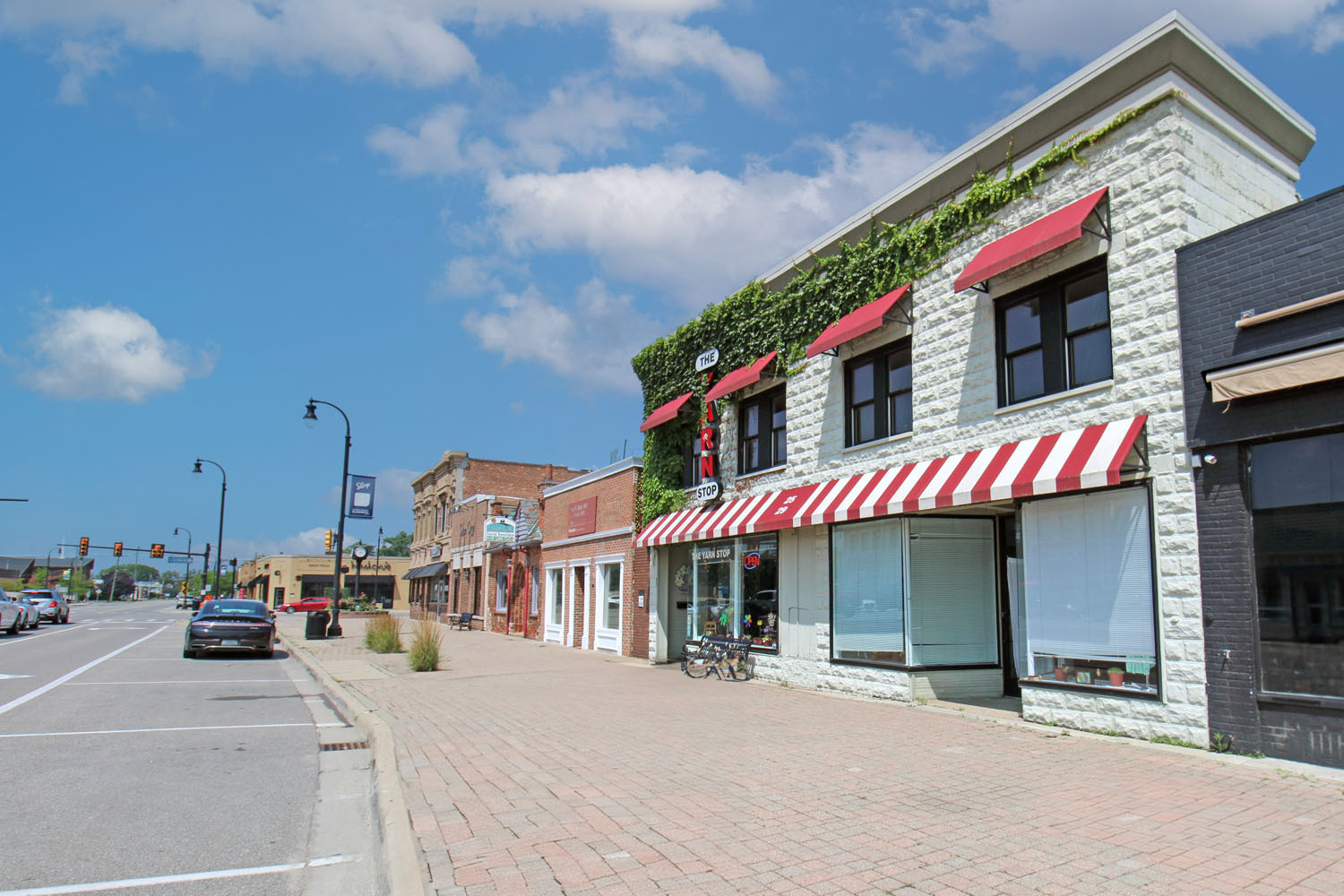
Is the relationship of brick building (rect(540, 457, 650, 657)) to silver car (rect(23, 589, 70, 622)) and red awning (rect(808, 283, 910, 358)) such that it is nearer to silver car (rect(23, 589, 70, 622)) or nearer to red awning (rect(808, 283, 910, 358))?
red awning (rect(808, 283, 910, 358))

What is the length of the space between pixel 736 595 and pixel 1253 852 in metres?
12.0

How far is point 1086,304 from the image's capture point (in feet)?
33.7

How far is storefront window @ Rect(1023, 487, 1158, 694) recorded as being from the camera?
902 centimetres

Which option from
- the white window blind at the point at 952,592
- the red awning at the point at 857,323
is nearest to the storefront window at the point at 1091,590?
the white window blind at the point at 952,592

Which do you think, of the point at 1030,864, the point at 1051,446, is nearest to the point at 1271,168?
the point at 1051,446

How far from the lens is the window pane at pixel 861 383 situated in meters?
13.9

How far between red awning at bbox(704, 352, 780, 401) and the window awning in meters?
29.7

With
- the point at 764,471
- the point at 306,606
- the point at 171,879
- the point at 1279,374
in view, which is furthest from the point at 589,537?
the point at 306,606

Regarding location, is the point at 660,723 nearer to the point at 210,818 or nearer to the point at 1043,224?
the point at 210,818

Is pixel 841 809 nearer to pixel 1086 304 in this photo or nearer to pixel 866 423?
pixel 1086 304

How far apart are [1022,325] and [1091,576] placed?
3409 mm

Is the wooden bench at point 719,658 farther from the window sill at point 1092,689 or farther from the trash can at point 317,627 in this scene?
the trash can at point 317,627

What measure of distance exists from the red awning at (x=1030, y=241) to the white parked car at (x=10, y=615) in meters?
30.1

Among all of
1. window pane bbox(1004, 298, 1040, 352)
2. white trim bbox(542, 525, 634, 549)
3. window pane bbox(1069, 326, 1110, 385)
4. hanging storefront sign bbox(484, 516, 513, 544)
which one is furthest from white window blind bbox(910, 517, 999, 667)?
hanging storefront sign bbox(484, 516, 513, 544)
